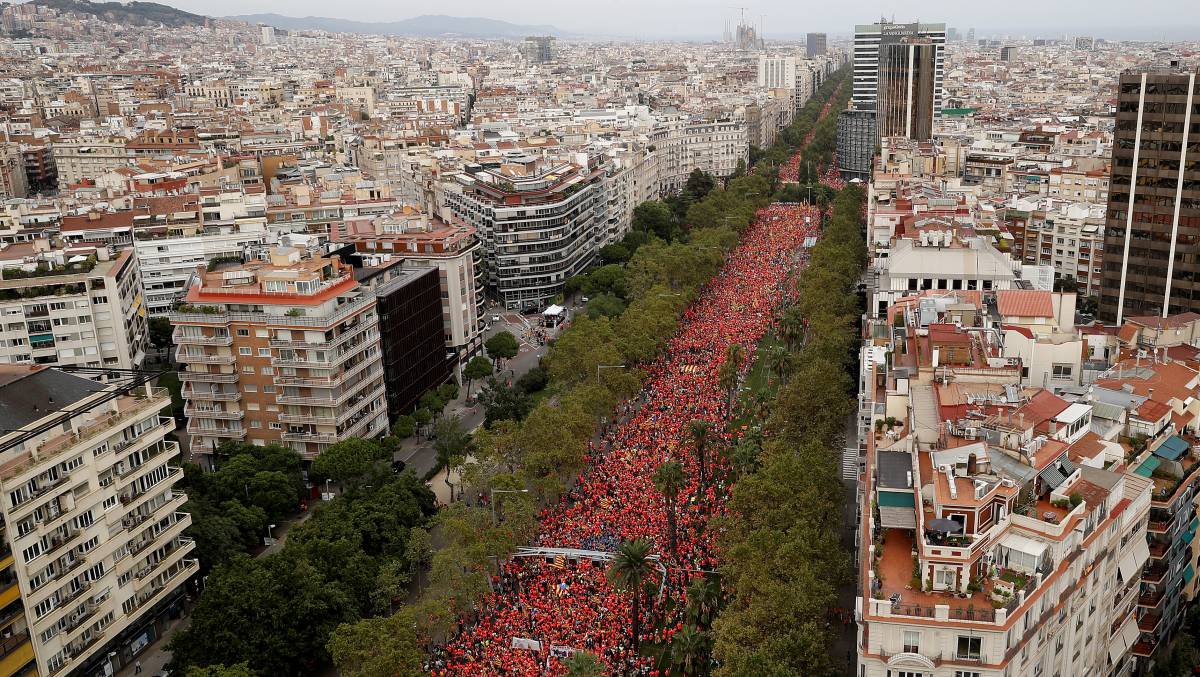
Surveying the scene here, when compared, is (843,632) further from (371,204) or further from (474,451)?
(371,204)

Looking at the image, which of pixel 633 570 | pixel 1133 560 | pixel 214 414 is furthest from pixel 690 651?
pixel 214 414

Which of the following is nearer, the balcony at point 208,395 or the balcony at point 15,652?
the balcony at point 15,652

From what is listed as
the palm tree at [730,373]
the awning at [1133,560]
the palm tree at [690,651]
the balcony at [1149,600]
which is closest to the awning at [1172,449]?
the awning at [1133,560]

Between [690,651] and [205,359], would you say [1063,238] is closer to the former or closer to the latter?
[690,651]

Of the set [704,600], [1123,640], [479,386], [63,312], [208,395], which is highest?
[63,312]

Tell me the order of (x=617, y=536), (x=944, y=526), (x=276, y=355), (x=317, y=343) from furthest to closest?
(x=276, y=355), (x=317, y=343), (x=617, y=536), (x=944, y=526)

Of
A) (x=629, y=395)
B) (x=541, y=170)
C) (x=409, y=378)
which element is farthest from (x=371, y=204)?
(x=629, y=395)

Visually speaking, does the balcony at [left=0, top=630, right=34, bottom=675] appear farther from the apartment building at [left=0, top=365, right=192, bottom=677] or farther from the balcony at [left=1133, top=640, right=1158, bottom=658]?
the balcony at [left=1133, top=640, right=1158, bottom=658]

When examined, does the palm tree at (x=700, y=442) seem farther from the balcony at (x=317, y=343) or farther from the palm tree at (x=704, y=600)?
the balcony at (x=317, y=343)
